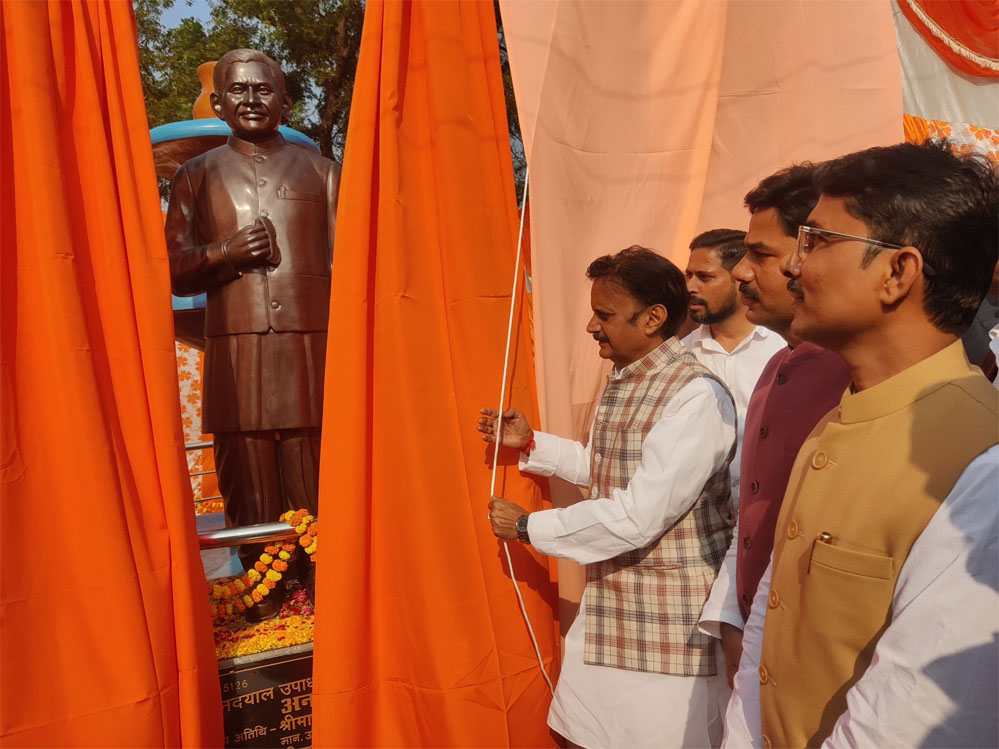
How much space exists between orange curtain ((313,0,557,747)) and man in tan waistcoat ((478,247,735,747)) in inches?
8.3

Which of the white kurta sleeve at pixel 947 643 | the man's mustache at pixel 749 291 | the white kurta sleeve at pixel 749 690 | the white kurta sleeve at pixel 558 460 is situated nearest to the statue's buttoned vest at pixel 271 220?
the white kurta sleeve at pixel 558 460

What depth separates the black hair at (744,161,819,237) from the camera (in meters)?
1.57

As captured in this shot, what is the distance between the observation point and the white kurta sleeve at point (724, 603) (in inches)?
66.0

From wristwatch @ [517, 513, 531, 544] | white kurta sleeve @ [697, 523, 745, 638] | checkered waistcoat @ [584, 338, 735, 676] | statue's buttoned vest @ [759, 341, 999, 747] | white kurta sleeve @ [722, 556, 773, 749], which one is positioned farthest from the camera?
wristwatch @ [517, 513, 531, 544]

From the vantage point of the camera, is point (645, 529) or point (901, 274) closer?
point (901, 274)

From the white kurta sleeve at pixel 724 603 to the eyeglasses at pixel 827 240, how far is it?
2.75ft

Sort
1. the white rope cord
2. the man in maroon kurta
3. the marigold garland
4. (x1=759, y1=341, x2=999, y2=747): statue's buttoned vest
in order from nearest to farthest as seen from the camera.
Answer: (x1=759, y1=341, x2=999, y2=747): statue's buttoned vest → the man in maroon kurta → the white rope cord → the marigold garland

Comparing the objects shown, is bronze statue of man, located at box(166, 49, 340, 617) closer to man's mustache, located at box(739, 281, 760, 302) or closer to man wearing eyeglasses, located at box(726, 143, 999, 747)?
man's mustache, located at box(739, 281, 760, 302)

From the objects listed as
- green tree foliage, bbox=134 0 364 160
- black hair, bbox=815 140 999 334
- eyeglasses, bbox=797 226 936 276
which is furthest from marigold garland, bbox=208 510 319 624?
green tree foliage, bbox=134 0 364 160

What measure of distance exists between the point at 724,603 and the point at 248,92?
235 cm

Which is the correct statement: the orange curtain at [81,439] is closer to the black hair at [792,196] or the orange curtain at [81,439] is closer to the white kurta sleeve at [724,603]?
the white kurta sleeve at [724,603]

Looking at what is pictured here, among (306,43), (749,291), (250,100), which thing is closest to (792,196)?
(749,291)

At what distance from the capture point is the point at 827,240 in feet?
3.61

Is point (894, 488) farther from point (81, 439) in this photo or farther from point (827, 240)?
point (81, 439)
